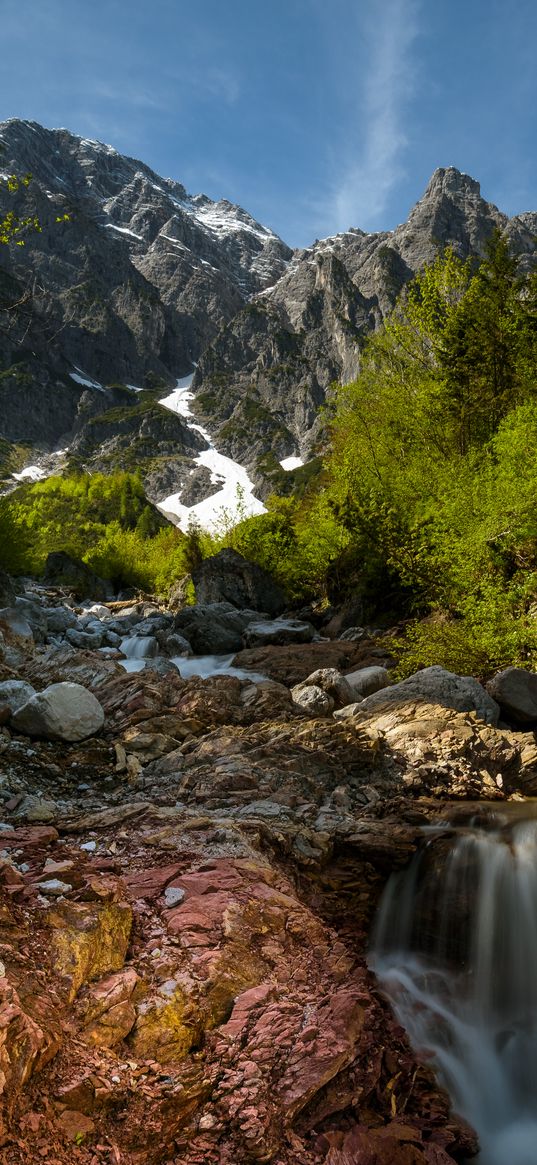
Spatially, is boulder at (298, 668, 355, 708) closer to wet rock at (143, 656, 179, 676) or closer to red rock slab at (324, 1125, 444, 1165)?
wet rock at (143, 656, 179, 676)

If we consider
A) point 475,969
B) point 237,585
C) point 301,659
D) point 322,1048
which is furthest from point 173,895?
point 237,585

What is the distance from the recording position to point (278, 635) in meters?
22.2

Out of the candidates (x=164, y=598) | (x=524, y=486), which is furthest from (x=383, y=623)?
(x=164, y=598)

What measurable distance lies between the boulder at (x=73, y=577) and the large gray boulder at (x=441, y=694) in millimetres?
40935

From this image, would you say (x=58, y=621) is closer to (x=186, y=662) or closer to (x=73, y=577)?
(x=186, y=662)

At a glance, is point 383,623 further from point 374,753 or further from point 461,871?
point 461,871

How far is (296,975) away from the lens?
4344 mm

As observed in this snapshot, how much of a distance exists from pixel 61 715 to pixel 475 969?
21.0 ft

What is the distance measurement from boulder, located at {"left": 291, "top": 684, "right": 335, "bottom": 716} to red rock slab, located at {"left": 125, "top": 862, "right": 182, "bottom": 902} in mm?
6429

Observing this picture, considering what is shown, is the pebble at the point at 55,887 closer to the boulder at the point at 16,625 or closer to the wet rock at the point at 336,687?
the wet rock at the point at 336,687

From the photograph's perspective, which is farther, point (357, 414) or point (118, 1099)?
point (357, 414)

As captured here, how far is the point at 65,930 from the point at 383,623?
18291mm

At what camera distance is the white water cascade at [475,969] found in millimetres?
4547

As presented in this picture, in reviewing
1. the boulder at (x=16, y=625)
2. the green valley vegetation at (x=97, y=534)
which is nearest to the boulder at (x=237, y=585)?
the boulder at (x=16, y=625)
